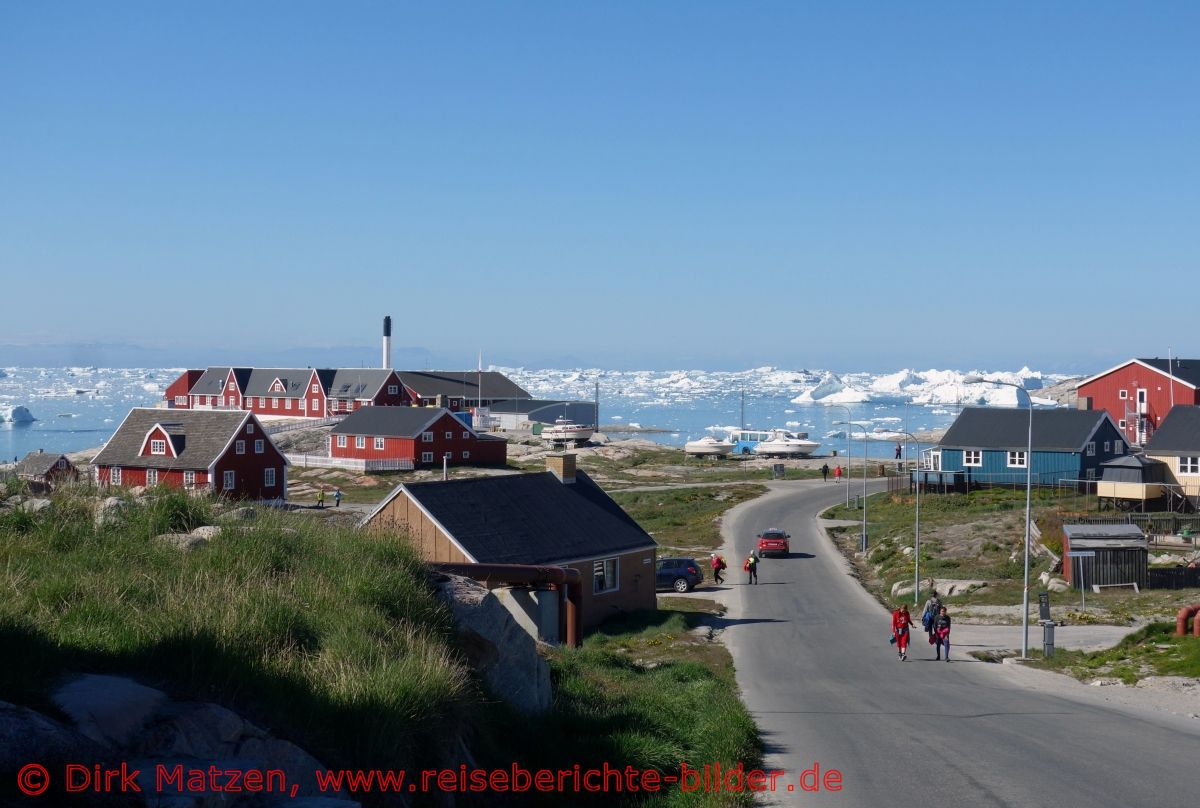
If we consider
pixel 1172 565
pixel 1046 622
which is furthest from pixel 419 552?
pixel 1172 565

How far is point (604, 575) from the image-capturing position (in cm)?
3784

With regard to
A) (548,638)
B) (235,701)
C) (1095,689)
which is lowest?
(1095,689)

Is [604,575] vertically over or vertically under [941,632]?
over

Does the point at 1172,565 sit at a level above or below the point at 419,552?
below

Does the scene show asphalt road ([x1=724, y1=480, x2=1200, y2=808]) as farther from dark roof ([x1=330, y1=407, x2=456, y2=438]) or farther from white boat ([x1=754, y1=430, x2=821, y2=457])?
white boat ([x1=754, y1=430, x2=821, y2=457])

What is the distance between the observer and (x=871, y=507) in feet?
230

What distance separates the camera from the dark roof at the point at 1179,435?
6359 cm

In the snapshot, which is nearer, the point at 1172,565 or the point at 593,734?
the point at 593,734

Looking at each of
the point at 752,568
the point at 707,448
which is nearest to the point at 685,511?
the point at 752,568

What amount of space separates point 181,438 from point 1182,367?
7102 cm

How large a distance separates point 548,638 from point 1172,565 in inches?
1277

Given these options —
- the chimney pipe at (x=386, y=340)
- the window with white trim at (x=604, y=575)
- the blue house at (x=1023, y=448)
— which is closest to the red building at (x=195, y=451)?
the window with white trim at (x=604, y=575)

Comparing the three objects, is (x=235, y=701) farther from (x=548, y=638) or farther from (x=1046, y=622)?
(x=1046, y=622)

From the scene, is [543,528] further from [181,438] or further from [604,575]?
[181,438]
